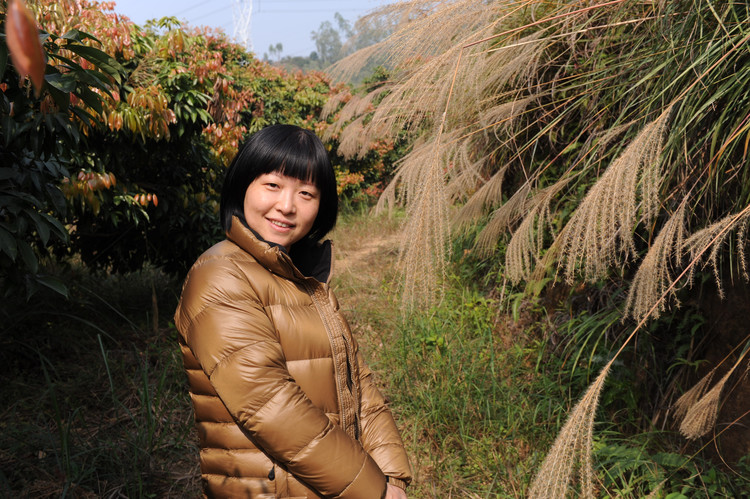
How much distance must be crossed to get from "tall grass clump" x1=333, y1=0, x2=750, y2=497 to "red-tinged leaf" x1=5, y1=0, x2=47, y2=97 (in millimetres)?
1227

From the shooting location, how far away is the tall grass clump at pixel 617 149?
145 cm

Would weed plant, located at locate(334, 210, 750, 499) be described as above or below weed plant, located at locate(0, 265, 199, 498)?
below

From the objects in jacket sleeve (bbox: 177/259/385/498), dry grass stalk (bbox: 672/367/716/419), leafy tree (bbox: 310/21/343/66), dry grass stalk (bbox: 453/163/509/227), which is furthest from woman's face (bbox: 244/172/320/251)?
leafy tree (bbox: 310/21/343/66)

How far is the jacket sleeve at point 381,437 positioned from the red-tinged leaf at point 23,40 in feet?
4.29

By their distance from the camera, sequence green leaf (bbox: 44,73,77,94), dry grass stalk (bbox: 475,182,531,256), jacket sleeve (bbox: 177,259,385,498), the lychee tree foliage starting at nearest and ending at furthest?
jacket sleeve (bbox: 177,259,385,498)
green leaf (bbox: 44,73,77,94)
the lychee tree foliage
dry grass stalk (bbox: 475,182,531,256)

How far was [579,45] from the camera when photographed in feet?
9.66

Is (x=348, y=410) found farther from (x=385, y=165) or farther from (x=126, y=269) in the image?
(x=385, y=165)

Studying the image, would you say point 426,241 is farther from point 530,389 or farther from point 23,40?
point 530,389

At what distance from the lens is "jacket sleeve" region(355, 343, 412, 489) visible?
1.35m

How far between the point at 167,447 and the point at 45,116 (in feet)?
5.88

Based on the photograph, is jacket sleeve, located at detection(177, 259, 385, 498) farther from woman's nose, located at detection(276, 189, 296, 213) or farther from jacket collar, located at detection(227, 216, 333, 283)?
woman's nose, located at detection(276, 189, 296, 213)

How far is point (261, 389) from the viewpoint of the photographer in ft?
3.47

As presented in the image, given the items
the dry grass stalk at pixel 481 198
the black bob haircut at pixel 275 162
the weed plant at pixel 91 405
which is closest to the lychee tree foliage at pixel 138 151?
the weed plant at pixel 91 405

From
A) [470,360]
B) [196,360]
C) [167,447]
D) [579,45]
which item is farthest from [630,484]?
[579,45]
